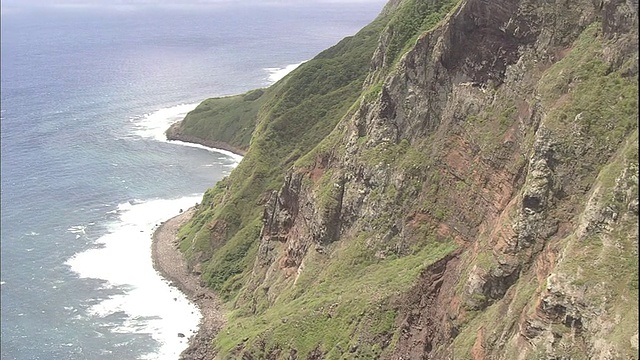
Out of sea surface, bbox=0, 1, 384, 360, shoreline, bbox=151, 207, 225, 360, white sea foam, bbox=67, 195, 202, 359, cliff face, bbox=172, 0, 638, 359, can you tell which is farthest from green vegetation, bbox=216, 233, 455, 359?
sea surface, bbox=0, 1, 384, 360

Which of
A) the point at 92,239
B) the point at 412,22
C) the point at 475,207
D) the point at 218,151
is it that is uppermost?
the point at 412,22

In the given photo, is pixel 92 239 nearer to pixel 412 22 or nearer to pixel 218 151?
pixel 218 151

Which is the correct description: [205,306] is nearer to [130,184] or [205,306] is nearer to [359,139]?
[359,139]

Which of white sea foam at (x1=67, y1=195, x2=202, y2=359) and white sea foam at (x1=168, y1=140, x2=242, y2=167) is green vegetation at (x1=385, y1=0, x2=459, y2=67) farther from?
white sea foam at (x1=168, y1=140, x2=242, y2=167)

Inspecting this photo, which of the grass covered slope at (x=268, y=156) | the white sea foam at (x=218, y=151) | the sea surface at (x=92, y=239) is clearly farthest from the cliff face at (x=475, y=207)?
the white sea foam at (x=218, y=151)

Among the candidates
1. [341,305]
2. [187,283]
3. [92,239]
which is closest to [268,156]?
[187,283]

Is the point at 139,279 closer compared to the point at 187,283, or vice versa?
the point at 187,283

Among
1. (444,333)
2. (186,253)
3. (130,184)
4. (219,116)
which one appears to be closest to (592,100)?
(444,333)
